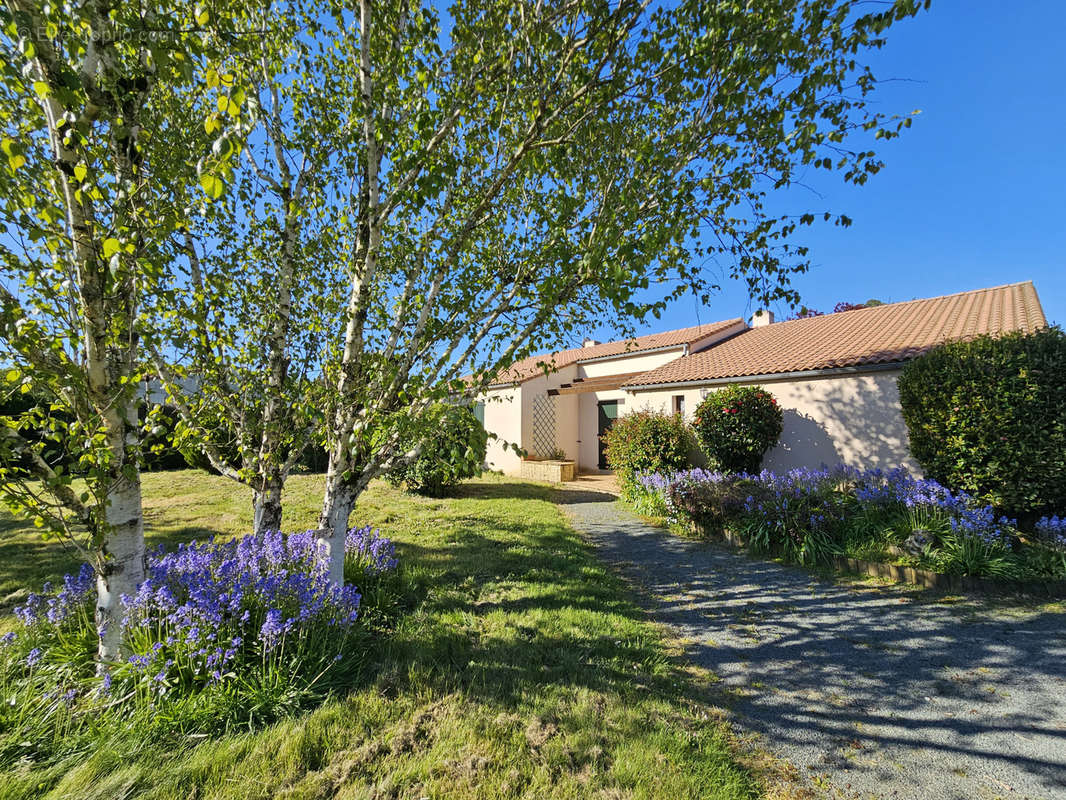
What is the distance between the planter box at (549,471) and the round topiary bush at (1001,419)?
30.9ft

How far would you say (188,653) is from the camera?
2.74 m

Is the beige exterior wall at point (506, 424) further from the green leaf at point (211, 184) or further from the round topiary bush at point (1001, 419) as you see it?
the green leaf at point (211, 184)

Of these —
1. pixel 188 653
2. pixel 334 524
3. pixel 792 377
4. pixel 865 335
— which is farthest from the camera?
pixel 865 335

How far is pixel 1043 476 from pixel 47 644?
1112 cm

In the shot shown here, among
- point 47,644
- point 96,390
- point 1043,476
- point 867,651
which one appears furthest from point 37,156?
point 1043,476

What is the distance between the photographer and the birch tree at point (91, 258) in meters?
1.95

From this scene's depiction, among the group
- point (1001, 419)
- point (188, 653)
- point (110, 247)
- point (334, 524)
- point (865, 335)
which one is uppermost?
point (865, 335)

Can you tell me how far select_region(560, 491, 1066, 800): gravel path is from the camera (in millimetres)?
2447

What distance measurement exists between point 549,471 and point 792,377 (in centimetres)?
795

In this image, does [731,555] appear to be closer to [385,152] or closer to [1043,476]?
[1043,476]

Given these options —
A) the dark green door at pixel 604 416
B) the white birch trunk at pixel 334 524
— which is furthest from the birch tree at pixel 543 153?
the dark green door at pixel 604 416

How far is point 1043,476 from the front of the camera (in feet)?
19.0

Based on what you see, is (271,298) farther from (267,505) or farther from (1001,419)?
(1001,419)

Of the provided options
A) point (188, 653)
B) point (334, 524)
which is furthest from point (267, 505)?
point (188, 653)
